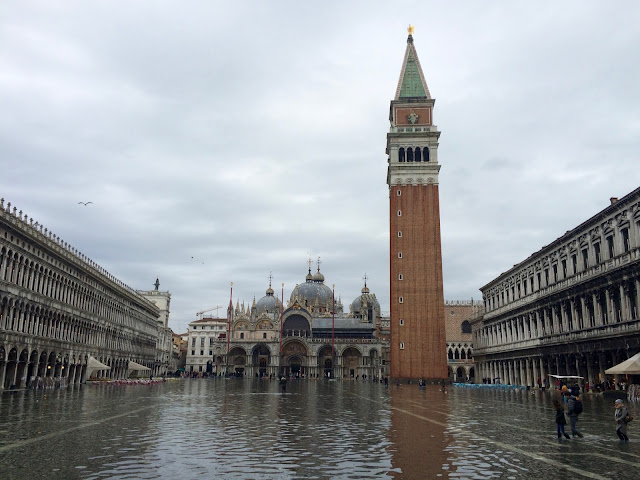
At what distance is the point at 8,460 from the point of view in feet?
36.9

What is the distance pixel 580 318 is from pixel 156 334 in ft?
252

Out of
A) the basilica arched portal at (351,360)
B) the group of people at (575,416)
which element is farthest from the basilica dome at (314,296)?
the group of people at (575,416)

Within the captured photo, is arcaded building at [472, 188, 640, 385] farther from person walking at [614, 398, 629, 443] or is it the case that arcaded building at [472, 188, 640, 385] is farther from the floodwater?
person walking at [614, 398, 629, 443]

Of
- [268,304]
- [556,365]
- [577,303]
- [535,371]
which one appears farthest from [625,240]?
[268,304]

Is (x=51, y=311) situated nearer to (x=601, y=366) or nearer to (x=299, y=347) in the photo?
(x=601, y=366)

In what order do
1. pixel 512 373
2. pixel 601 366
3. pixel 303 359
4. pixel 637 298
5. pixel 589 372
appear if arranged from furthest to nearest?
pixel 303 359 → pixel 512 373 → pixel 589 372 → pixel 601 366 → pixel 637 298

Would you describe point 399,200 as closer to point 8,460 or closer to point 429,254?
point 429,254

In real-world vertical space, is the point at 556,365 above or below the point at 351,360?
below

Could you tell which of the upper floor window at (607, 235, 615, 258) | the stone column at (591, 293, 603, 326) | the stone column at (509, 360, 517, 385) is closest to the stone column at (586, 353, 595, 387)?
the stone column at (591, 293, 603, 326)

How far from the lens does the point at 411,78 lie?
8294cm

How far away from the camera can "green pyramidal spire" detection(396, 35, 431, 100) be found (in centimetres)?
8150

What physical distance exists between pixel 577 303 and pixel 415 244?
1279 inches

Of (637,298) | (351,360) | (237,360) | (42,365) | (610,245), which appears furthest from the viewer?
(237,360)

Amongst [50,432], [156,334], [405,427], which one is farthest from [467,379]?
[50,432]
